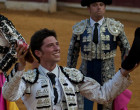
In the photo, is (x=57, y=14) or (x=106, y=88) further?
(x=57, y=14)

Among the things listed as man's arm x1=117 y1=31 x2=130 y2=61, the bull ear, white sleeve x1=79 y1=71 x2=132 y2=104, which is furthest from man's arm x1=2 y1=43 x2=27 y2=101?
man's arm x1=117 y1=31 x2=130 y2=61

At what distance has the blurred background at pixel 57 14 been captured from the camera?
39.0 ft

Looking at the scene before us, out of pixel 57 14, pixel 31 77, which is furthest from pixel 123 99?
pixel 57 14

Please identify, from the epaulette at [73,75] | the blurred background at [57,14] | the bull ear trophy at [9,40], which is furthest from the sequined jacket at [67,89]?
the blurred background at [57,14]

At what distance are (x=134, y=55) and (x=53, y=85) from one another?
719 mm

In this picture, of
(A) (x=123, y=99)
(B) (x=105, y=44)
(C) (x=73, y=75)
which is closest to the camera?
(C) (x=73, y=75)

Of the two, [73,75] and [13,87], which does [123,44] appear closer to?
[73,75]

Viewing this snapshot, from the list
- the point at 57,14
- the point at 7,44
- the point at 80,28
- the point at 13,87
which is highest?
the point at 13,87

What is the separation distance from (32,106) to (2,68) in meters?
0.92

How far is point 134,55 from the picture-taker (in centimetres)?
262

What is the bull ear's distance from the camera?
2604mm

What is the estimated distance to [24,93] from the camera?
2967 mm

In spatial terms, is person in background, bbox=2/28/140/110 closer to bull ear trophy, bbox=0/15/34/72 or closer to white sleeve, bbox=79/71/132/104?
white sleeve, bbox=79/71/132/104

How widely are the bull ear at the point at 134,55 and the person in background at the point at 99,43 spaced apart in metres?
1.87
